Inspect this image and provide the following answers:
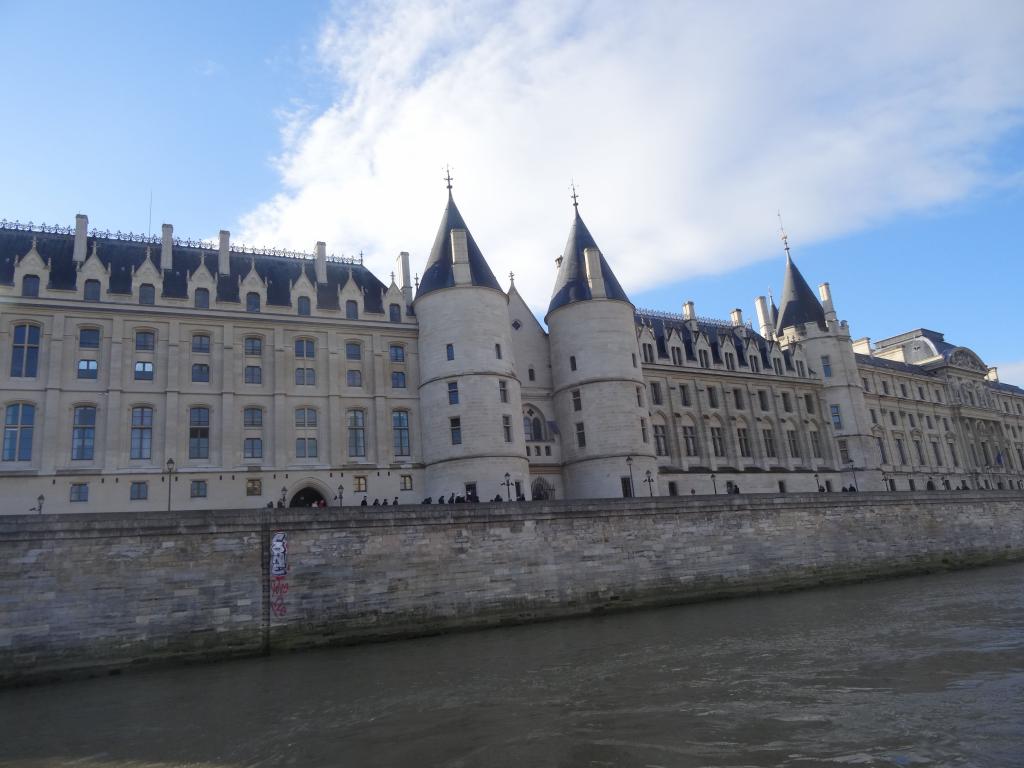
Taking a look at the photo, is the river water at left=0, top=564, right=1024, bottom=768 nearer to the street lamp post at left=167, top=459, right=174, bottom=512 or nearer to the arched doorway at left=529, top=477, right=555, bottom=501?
the street lamp post at left=167, top=459, right=174, bottom=512

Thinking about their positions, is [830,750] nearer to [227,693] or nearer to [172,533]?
[227,693]

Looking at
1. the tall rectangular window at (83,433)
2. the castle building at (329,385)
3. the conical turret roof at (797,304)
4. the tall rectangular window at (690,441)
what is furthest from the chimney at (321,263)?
the conical turret roof at (797,304)

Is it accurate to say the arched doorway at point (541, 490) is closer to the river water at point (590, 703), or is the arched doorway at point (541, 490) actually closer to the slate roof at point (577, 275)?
the slate roof at point (577, 275)

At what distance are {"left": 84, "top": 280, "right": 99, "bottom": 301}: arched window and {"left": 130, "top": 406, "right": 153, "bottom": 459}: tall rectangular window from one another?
5.81m

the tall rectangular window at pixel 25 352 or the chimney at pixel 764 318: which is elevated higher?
the chimney at pixel 764 318

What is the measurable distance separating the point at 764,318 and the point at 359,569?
5005 cm

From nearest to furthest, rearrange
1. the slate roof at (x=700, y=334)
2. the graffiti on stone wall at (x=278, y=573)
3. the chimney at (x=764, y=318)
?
the graffiti on stone wall at (x=278, y=573)
the slate roof at (x=700, y=334)
the chimney at (x=764, y=318)

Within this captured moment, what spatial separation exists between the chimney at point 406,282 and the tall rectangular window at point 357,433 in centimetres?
781

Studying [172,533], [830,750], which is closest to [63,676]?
[172,533]

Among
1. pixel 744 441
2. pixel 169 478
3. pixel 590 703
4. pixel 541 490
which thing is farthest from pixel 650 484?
pixel 590 703

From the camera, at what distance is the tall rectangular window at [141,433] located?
3594 centimetres

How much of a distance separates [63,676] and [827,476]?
5157cm

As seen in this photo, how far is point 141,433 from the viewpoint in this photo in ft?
119

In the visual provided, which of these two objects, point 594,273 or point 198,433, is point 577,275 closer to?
point 594,273
